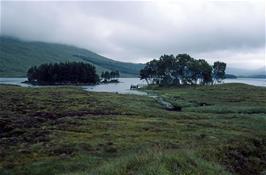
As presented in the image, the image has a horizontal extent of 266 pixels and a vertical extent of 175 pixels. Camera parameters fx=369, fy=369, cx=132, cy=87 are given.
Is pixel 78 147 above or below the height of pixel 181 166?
below

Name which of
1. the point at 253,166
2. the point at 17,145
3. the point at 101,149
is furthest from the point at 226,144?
the point at 17,145

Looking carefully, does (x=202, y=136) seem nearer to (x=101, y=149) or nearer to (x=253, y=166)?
(x=253, y=166)

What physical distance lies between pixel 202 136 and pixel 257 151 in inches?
285

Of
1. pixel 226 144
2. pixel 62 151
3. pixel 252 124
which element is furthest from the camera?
pixel 252 124

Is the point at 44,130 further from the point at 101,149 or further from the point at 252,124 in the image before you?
the point at 252,124

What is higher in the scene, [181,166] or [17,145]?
[181,166]

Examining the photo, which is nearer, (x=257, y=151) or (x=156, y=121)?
(x=257, y=151)

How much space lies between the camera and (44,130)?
166ft

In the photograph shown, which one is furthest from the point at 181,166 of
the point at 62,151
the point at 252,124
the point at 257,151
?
the point at 252,124

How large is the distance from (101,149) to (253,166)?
14.7 m

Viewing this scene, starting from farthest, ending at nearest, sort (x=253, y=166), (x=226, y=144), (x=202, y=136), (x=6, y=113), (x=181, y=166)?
(x=6, y=113), (x=202, y=136), (x=226, y=144), (x=253, y=166), (x=181, y=166)

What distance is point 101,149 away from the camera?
3728cm

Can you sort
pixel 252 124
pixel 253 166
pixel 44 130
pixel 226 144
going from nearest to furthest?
pixel 253 166
pixel 226 144
pixel 44 130
pixel 252 124

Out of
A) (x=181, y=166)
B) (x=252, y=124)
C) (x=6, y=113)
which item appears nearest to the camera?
(x=181, y=166)
